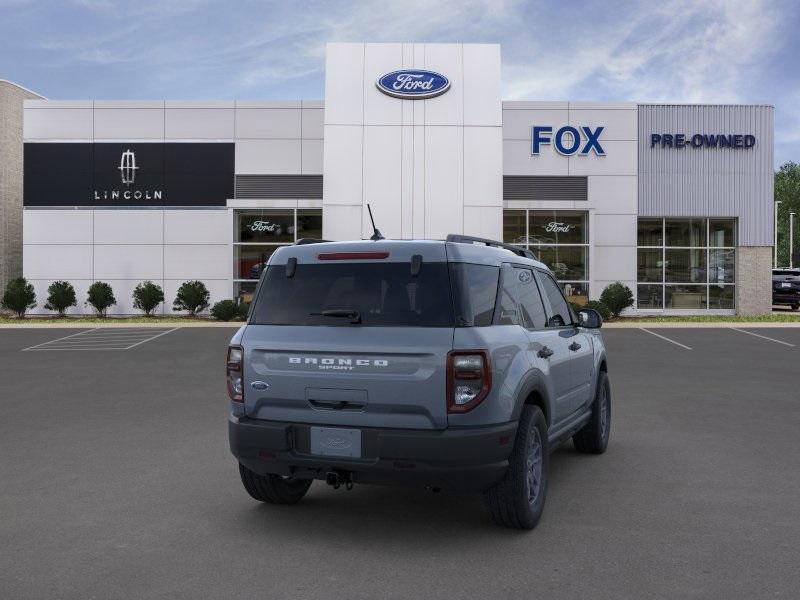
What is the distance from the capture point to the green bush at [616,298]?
89.5 ft

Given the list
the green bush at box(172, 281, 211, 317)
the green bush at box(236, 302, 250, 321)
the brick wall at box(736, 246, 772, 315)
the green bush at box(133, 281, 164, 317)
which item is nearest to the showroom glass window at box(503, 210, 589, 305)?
the brick wall at box(736, 246, 772, 315)

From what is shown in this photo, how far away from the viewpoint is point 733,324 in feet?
84.5

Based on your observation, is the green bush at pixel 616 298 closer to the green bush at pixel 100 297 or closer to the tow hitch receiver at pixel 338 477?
the green bush at pixel 100 297

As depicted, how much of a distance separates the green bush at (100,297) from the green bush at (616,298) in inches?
687

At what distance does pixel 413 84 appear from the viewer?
25.7 metres

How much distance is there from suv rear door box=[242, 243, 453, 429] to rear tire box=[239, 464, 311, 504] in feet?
2.22

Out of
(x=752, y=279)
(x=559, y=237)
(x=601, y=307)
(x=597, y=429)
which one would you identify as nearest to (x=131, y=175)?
(x=559, y=237)

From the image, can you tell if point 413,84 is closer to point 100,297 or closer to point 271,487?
point 100,297

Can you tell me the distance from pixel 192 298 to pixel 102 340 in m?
7.90

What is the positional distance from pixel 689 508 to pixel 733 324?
874 inches

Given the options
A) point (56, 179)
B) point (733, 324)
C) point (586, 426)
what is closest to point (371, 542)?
point (586, 426)

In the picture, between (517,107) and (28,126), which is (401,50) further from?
(28,126)

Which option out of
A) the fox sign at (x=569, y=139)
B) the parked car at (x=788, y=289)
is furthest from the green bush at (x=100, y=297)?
the parked car at (x=788, y=289)

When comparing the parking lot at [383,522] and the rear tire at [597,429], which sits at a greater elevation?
the rear tire at [597,429]
